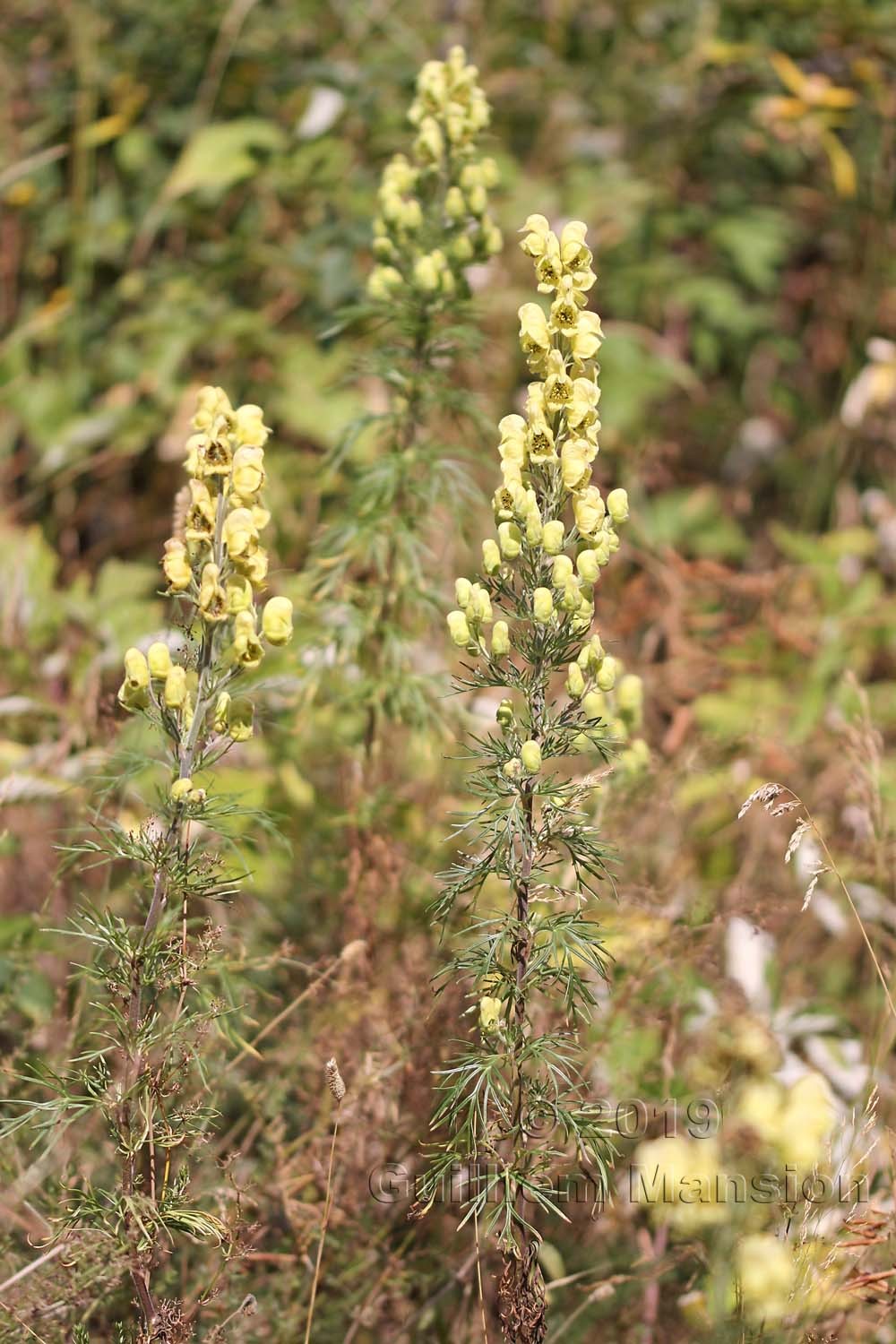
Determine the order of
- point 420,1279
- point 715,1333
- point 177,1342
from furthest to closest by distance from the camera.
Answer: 1. point 420,1279
2. point 715,1333
3. point 177,1342

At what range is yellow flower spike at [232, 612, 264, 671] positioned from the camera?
45.8 inches

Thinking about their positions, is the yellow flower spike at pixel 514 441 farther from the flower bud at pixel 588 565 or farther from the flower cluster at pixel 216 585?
the flower cluster at pixel 216 585

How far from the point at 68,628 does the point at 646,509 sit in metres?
1.51

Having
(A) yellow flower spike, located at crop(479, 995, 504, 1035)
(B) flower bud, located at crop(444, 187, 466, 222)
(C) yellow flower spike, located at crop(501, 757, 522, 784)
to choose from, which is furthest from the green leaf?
(A) yellow flower spike, located at crop(479, 995, 504, 1035)

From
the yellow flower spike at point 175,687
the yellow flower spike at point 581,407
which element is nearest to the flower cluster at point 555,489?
the yellow flower spike at point 581,407

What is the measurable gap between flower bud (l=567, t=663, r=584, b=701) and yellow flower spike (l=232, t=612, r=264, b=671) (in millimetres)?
301

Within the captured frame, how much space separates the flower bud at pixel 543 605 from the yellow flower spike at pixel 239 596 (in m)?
0.27

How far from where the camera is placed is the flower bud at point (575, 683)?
46.5 inches

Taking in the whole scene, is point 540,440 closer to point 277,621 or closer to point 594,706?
point 277,621

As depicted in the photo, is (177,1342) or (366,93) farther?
(366,93)

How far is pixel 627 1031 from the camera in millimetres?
1645

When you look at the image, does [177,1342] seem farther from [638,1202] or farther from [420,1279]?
[638,1202]

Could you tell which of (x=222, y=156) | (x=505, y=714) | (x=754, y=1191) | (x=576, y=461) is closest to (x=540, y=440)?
(x=576, y=461)

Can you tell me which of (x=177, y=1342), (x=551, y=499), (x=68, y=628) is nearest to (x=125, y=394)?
(x=68, y=628)
